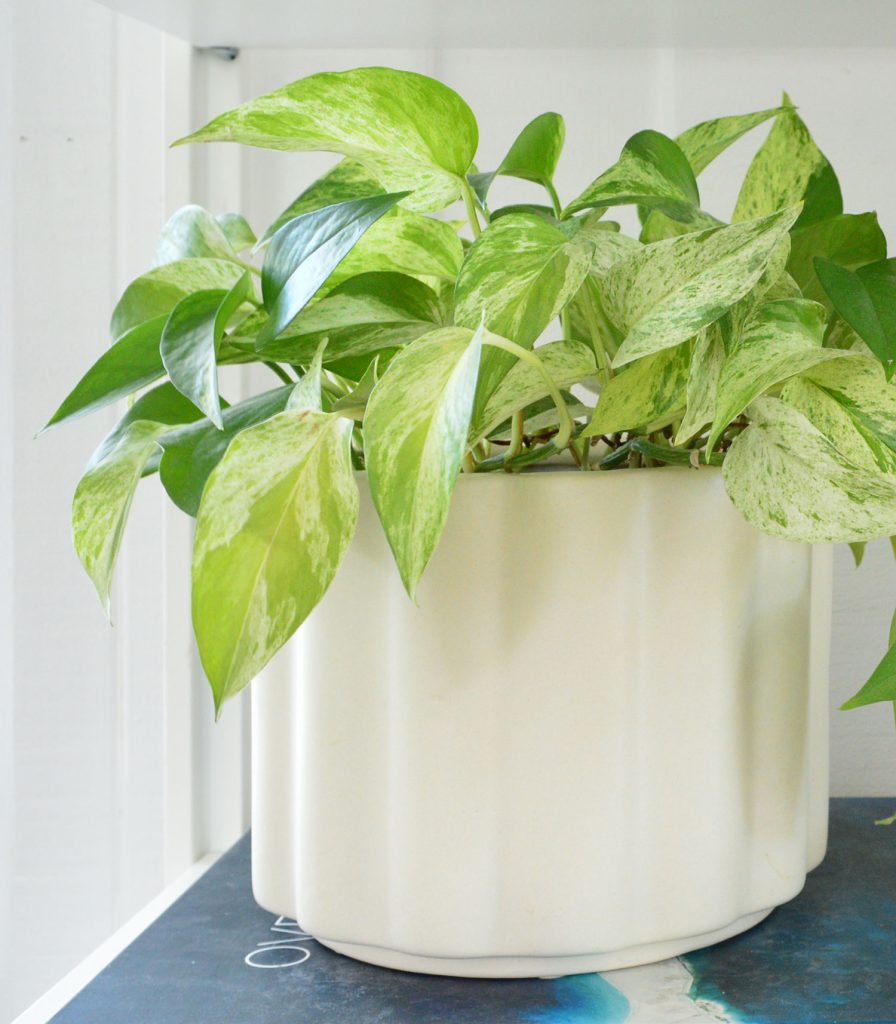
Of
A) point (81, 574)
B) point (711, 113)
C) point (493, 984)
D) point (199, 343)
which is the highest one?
point (711, 113)

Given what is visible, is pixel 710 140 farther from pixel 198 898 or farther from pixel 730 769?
pixel 198 898

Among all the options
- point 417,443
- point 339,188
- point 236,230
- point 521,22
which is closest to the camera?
point 417,443

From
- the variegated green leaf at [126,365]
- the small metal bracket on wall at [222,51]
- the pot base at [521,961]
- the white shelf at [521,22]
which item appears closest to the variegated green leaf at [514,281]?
the variegated green leaf at [126,365]

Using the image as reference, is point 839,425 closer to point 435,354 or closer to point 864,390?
point 864,390

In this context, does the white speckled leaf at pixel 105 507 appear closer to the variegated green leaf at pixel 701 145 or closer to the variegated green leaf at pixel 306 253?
the variegated green leaf at pixel 306 253

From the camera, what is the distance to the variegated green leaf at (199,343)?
28 centimetres

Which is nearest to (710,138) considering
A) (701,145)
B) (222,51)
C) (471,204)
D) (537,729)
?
(701,145)

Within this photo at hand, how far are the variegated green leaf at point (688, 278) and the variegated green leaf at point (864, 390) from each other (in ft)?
0.22

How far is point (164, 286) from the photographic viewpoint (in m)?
0.37

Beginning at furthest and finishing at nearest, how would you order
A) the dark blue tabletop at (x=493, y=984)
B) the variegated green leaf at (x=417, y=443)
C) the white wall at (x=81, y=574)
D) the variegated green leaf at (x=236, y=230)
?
the white wall at (x=81, y=574) < the variegated green leaf at (x=236, y=230) < the dark blue tabletop at (x=493, y=984) < the variegated green leaf at (x=417, y=443)

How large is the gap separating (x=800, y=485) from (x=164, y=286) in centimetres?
22

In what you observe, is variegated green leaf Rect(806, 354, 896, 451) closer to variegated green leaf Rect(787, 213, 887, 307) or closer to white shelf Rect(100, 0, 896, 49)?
variegated green leaf Rect(787, 213, 887, 307)

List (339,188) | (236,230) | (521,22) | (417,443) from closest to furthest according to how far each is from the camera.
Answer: (417,443)
(339,188)
(236,230)
(521,22)

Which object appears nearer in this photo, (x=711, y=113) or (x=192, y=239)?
(x=192, y=239)
